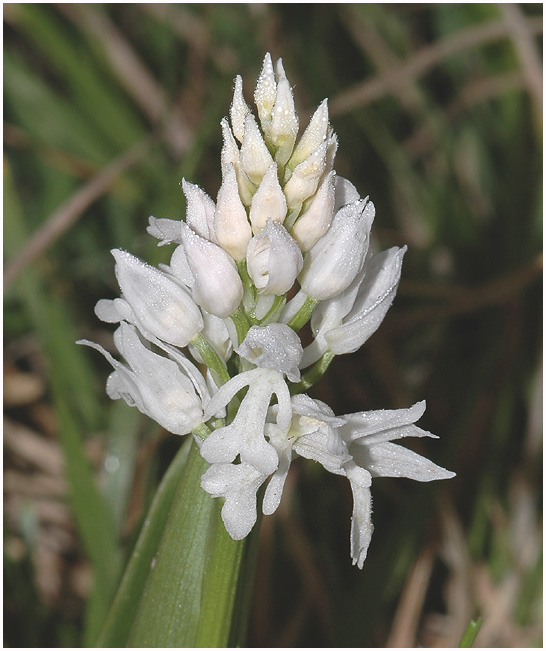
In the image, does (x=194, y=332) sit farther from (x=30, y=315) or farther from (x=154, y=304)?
(x=30, y=315)

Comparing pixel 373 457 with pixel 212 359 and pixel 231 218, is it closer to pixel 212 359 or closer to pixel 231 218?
pixel 212 359

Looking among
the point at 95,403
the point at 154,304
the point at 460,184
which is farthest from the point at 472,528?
the point at 154,304

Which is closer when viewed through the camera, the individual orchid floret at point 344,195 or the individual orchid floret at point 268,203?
the individual orchid floret at point 268,203

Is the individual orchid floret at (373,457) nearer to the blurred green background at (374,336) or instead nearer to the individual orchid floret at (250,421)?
the individual orchid floret at (250,421)

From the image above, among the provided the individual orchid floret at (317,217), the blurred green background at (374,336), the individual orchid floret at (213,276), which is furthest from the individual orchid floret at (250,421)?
the blurred green background at (374,336)

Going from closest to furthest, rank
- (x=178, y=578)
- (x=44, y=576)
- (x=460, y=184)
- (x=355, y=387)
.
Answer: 1. (x=178, y=578)
2. (x=44, y=576)
3. (x=355, y=387)
4. (x=460, y=184)

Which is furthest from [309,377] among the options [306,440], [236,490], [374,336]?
[374,336]

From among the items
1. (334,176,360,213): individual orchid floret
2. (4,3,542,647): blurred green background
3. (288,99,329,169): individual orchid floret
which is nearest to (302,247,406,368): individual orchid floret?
(334,176,360,213): individual orchid floret
